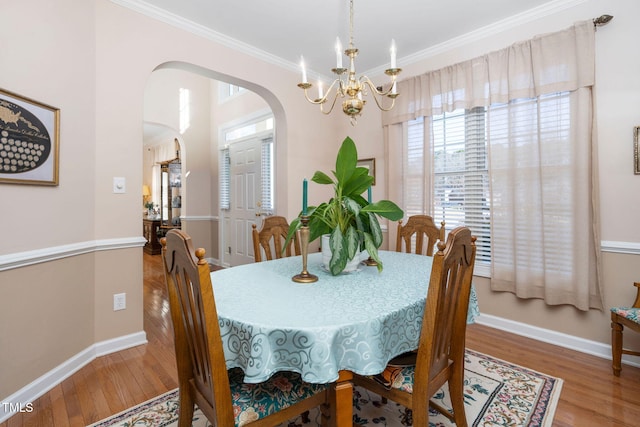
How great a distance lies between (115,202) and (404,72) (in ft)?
9.88

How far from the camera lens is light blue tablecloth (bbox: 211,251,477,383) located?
3.05 feet

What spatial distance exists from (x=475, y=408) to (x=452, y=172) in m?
1.98

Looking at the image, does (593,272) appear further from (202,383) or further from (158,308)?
(158,308)

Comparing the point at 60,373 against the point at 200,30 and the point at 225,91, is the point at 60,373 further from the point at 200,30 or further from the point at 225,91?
the point at 225,91

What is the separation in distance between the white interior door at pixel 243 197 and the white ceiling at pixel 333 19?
1.68m

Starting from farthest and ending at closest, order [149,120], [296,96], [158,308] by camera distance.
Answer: [149,120] < [296,96] < [158,308]

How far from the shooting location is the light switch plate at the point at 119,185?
231 cm

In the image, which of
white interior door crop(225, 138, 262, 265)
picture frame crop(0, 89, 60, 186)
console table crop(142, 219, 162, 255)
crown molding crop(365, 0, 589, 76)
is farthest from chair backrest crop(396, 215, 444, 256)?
console table crop(142, 219, 162, 255)

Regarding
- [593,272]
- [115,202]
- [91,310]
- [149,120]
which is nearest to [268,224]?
[115,202]

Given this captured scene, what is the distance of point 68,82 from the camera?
1997 millimetres

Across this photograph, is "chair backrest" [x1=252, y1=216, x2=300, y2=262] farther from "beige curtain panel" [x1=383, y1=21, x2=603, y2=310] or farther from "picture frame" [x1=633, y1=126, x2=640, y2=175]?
"picture frame" [x1=633, y1=126, x2=640, y2=175]

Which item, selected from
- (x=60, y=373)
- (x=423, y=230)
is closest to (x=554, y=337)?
(x=423, y=230)

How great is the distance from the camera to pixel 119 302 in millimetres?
2346

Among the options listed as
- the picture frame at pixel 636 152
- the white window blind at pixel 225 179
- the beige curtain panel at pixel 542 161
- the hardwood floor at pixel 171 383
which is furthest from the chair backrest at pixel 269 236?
the white window blind at pixel 225 179
